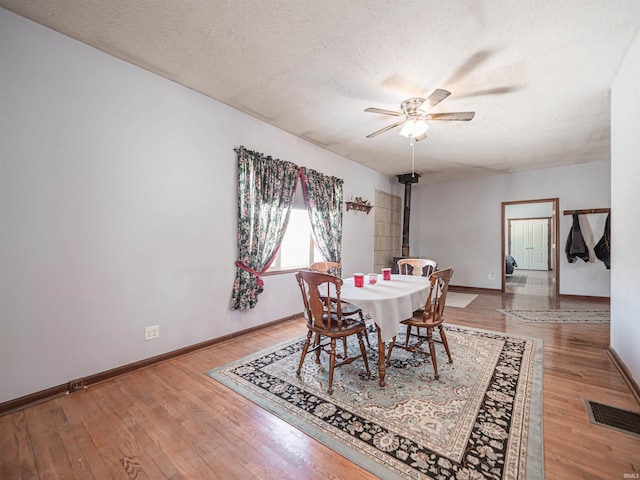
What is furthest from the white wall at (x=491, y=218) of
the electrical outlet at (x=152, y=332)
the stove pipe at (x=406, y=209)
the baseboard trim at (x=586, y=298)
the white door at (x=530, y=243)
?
the electrical outlet at (x=152, y=332)

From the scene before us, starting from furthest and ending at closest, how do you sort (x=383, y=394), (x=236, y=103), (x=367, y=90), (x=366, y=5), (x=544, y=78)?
(x=236, y=103), (x=367, y=90), (x=544, y=78), (x=383, y=394), (x=366, y=5)

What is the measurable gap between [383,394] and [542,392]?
119 centimetres

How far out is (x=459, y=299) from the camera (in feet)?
17.5

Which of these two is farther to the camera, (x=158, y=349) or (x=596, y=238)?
(x=596, y=238)

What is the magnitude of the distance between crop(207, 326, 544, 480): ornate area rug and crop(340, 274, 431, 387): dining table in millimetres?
325

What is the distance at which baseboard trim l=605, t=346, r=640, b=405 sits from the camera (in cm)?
196

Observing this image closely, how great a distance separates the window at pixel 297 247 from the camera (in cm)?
394

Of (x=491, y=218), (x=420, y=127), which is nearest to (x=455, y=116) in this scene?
(x=420, y=127)

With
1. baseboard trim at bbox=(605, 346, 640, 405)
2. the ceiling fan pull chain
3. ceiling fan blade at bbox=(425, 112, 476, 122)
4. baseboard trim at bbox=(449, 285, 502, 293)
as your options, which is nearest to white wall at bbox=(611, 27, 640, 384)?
baseboard trim at bbox=(605, 346, 640, 405)

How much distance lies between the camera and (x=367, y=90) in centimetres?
273

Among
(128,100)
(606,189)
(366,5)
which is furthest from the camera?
(606,189)

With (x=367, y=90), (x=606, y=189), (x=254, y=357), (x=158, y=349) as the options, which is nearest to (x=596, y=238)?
(x=606, y=189)

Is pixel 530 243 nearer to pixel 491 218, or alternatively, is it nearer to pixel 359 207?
pixel 491 218

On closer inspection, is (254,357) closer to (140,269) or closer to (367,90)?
(140,269)
